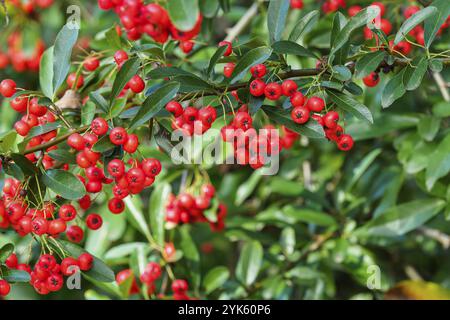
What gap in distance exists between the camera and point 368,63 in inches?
72.6

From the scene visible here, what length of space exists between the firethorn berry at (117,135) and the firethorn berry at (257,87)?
1.16ft

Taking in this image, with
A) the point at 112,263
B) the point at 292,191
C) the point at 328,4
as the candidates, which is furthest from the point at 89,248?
the point at 328,4

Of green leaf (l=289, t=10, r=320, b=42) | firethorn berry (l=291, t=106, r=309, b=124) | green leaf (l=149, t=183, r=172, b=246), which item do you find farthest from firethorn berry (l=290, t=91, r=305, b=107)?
green leaf (l=149, t=183, r=172, b=246)

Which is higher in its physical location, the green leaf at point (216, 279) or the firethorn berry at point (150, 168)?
the firethorn berry at point (150, 168)

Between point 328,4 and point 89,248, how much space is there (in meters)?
1.43

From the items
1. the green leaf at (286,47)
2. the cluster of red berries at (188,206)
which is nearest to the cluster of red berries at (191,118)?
the green leaf at (286,47)

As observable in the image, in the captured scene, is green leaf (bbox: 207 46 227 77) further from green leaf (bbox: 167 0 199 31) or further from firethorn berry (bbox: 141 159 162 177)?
firethorn berry (bbox: 141 159 162 177)

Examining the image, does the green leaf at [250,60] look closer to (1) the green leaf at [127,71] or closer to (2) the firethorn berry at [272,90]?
(2) the firethorn berry at [272,90]

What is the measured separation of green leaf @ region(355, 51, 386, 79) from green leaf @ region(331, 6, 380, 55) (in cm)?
7

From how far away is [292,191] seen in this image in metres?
2.93

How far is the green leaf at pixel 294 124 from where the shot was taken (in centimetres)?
181

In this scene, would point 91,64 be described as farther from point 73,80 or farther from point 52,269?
point 52,269

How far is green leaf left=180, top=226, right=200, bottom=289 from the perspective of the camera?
8.91 ft

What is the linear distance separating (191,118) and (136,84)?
0.67 feet
